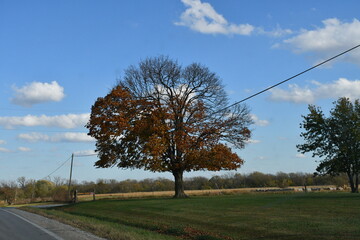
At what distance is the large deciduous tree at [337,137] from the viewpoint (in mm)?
33938

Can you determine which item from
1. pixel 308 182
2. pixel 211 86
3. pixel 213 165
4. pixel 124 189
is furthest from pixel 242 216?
pixel 308 182

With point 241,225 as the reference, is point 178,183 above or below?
above

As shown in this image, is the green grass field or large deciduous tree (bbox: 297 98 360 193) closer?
the green grass field

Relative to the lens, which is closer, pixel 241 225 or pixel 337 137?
pixel 241 225

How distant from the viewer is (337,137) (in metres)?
35.7

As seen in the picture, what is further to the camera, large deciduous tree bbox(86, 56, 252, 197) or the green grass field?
large deciduous tree bbox(86, 56, 252, 197)

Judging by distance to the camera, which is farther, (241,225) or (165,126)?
(165,126)

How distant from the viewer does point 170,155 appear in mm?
33844

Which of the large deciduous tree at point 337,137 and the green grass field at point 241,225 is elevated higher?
the large deciduous tree at point 337,137

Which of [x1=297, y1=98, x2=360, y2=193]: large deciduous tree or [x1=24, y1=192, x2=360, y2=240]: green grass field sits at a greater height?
[x1=297, y1=98, x2=360, y2=193]: large deciduous tree

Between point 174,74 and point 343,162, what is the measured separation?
60.3 ft

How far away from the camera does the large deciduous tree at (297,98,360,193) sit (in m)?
33.9

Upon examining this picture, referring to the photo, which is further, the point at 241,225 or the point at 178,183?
the point at 178,183

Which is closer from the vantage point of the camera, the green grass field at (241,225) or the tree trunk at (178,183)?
the green grass field at (241,225)
